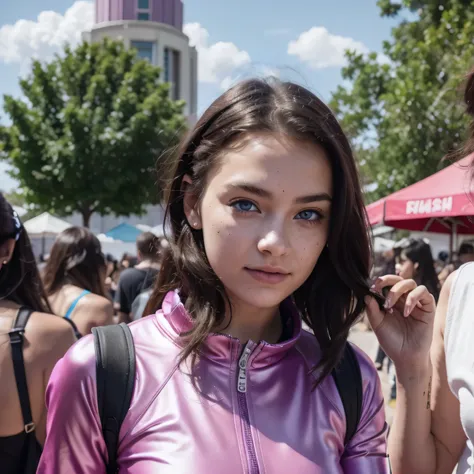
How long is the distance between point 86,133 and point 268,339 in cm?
1864

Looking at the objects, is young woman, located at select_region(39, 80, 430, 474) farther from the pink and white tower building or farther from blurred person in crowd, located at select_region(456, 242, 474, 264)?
the pink and white tower building

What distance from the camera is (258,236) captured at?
1.44 m

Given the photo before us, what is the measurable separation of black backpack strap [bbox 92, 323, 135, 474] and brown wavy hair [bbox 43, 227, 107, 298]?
3090 millimetres

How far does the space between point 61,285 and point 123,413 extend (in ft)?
10.5

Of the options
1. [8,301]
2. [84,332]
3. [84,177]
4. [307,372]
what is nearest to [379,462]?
[307,372]

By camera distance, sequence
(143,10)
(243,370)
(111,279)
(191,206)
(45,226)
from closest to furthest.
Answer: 1. (243,370)
2. (191,206)
3. (111,279)
4. (45,226)
5. (143,10)

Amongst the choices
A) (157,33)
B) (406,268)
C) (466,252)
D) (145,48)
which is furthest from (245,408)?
(145,48)

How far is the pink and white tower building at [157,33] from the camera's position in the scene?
46.1 m

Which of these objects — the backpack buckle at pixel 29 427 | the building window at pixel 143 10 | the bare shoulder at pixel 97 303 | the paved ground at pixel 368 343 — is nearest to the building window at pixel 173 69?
the building window at pixel 143 10

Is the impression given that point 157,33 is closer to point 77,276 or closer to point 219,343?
point 77,276

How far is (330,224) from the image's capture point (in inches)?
62.0

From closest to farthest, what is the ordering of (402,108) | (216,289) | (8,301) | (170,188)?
(216,289) < (170,188) < (8,301) < (402,108)

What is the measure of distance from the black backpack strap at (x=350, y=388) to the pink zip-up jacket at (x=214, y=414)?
0.05 ft

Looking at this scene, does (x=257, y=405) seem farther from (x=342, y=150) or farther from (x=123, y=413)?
(x=342, y=150)
